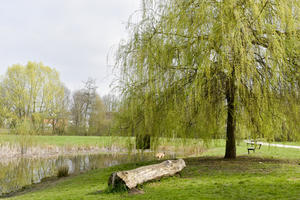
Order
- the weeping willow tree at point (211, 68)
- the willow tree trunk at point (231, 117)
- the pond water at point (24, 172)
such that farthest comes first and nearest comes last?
1. the pond water at point (24, 172)
2. the willow tree trunk at point (231, 117)
3. the weeping willow tree at point (211, 68)

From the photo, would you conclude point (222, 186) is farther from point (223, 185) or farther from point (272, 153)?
point (272, 153)

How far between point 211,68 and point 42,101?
78.5 feet

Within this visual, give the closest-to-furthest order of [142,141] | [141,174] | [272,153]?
[141,174]
[142,141]
[272,153]

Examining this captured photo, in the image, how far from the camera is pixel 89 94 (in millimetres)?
30672

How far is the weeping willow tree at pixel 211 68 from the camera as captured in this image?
21.4 ft

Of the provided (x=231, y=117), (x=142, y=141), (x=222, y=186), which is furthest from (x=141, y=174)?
(x=231, y=117)

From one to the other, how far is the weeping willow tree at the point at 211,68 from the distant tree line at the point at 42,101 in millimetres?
14920

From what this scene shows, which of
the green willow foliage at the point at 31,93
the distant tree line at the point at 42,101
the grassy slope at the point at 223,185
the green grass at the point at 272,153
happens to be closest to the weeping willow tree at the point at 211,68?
the grassy slope at the point at 223,185

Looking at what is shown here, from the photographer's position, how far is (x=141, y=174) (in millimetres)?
5664

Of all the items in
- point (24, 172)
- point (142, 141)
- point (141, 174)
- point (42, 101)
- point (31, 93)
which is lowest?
point (24, 172)

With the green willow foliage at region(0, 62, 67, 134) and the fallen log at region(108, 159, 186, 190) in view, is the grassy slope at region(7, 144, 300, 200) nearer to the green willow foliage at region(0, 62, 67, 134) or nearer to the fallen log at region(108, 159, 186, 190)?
the fallen log at region(108, 159, 186, 190)

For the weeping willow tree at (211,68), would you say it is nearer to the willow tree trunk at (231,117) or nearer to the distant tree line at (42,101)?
the willow tree trunk at (231,117)

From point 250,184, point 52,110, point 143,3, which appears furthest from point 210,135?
point 52,110

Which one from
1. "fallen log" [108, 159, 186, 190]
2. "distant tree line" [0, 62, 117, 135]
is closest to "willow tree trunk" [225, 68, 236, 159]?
"fallen log" [108, 159, 186, 190]
